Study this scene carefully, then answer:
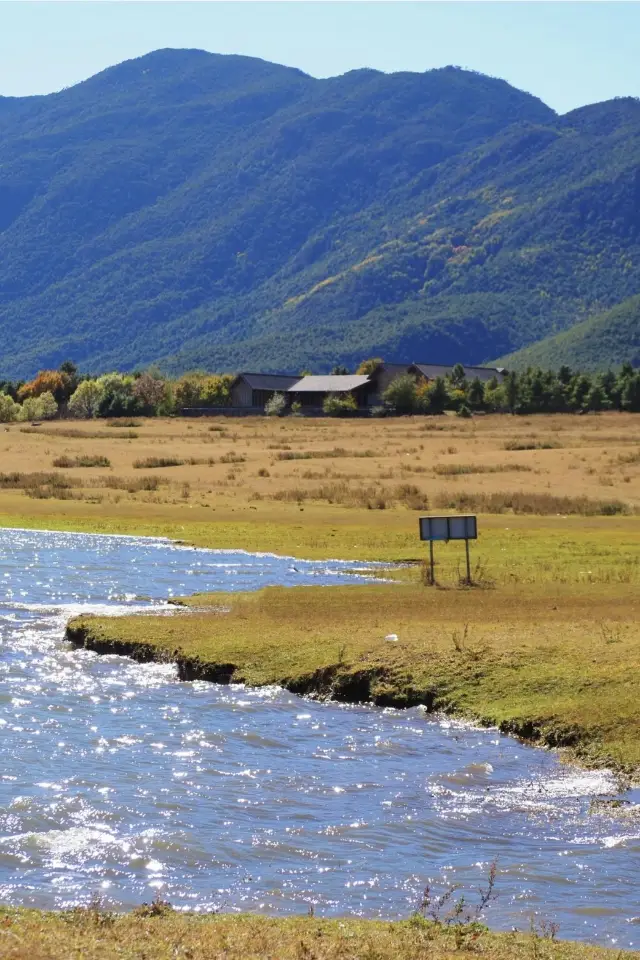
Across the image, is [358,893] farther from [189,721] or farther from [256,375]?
[256,375]

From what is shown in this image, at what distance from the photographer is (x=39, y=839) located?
1398 centimetres

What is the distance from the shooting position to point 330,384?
183 m

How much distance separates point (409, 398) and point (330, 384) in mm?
18858

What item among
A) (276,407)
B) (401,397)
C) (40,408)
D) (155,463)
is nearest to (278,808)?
(155,463)

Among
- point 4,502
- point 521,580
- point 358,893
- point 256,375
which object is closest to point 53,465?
point 4,502

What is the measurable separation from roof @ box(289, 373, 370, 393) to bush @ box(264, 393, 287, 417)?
785cm

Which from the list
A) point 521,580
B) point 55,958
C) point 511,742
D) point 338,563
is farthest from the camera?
point 338,563

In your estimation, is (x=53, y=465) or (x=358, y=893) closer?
(x=358, y=893)

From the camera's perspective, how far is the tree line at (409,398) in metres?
162

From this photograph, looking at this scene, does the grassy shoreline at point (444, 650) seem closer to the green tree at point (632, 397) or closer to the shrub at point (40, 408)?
the green tree at point (632, 397)

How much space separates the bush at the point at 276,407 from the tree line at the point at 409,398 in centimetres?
12

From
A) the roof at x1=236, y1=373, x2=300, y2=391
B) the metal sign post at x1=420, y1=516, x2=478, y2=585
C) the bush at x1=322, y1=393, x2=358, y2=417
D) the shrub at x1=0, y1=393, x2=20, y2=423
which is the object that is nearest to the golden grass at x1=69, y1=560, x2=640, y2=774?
the metal sign post at x1=420, y1=516, x2=478, y2=585

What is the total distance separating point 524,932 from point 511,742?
21.1 feet

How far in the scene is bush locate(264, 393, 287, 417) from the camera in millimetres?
170625
